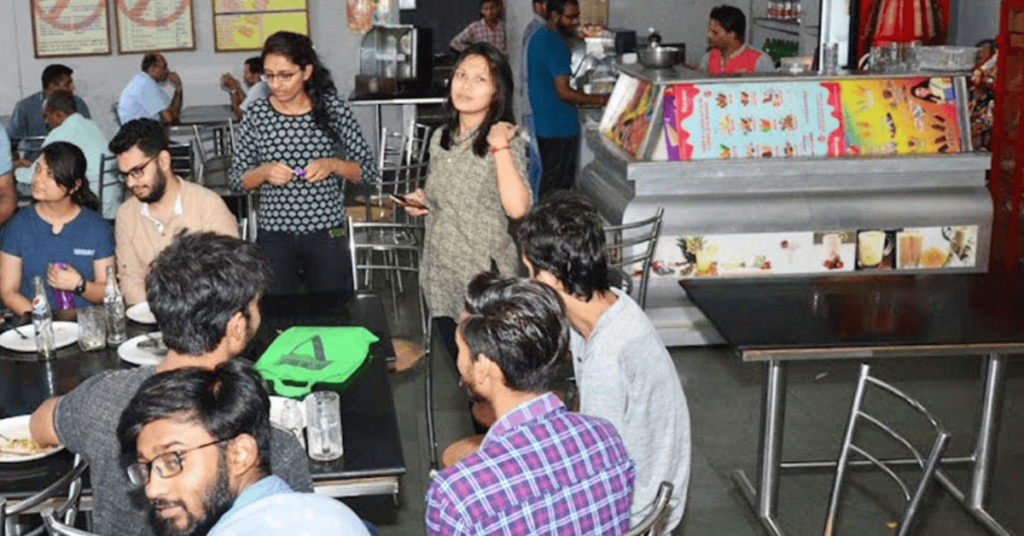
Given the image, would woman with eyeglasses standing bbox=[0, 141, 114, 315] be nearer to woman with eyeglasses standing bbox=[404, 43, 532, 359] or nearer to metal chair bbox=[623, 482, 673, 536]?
woman with eyeglasses standing bbox=[404, 43, 532, 359]

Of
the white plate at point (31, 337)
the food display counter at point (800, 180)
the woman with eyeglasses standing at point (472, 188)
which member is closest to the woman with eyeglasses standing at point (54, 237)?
the white plate at point (31, 337)

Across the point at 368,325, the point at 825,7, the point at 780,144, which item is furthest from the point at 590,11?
the point at 368,325

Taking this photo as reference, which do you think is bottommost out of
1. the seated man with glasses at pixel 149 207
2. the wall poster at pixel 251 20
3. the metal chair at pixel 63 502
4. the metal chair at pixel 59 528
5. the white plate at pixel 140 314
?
the metal chair at pixel 63 502

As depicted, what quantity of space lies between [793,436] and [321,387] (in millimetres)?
2533

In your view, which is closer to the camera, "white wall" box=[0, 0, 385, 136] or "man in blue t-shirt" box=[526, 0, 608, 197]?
"man in blue t-shirt" box=[526, 0, 608, 197]

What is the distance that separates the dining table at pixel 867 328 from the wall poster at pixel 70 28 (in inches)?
300

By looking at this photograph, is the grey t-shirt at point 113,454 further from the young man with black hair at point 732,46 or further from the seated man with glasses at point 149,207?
the young man with black hair at point 732,46

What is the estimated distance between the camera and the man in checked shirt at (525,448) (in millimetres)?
2385

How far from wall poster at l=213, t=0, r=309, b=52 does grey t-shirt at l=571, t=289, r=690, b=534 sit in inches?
317

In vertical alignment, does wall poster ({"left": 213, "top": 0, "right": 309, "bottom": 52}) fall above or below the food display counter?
above

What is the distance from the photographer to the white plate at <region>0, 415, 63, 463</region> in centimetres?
300

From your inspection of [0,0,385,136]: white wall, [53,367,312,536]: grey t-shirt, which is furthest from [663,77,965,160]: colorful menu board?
[0,0,385,136]: white wall

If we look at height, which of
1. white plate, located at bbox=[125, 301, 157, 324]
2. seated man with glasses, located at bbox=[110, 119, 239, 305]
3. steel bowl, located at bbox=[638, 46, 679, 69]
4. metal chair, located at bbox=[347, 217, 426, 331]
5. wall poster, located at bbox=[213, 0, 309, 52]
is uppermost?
wall poster, located at bbox=[213, 0, 309, 52]

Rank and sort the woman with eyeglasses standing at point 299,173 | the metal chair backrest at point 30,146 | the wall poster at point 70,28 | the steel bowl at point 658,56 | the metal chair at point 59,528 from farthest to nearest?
the wall poster at point 70,28 < the metal chair backrest at point 30,146 < the steel bowl at point 658,56 < the woman with eyeglasses standing at point 299,173 < the metal chair at point 59,528
